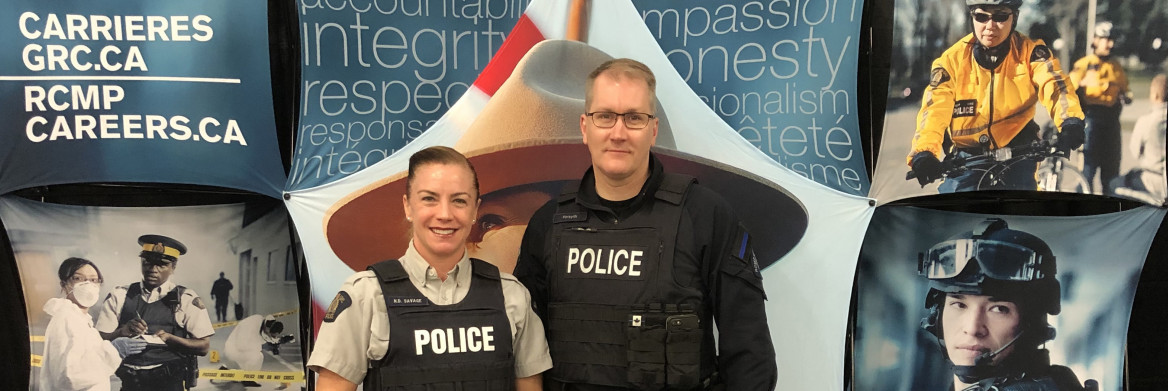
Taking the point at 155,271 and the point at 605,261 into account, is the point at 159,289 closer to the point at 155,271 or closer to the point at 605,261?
the point at 155,271

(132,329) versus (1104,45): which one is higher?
(1104,45)

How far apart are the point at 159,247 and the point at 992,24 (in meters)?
3.25

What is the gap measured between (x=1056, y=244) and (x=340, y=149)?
2.66 m

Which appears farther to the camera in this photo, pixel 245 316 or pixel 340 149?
pixel 245 316

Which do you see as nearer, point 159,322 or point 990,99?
point 990,99

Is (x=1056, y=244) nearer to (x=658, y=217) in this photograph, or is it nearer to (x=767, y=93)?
(x=767, y=93)

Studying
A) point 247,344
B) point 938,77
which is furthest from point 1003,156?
point 247,344

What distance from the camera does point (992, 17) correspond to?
9.11ft

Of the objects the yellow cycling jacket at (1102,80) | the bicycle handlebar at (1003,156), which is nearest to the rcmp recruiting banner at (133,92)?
the bicycle handlebar at (1003,156)

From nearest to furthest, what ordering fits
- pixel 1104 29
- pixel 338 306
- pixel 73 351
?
1. pixel 338 306
2. pixel 1104 29
3. pixel 73 351

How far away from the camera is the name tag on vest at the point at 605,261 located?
6.67ft

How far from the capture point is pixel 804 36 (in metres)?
2.83

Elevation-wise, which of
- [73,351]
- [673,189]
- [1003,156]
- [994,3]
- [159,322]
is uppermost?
[994,3]

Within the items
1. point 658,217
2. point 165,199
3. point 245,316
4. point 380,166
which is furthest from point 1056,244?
point 165,199
